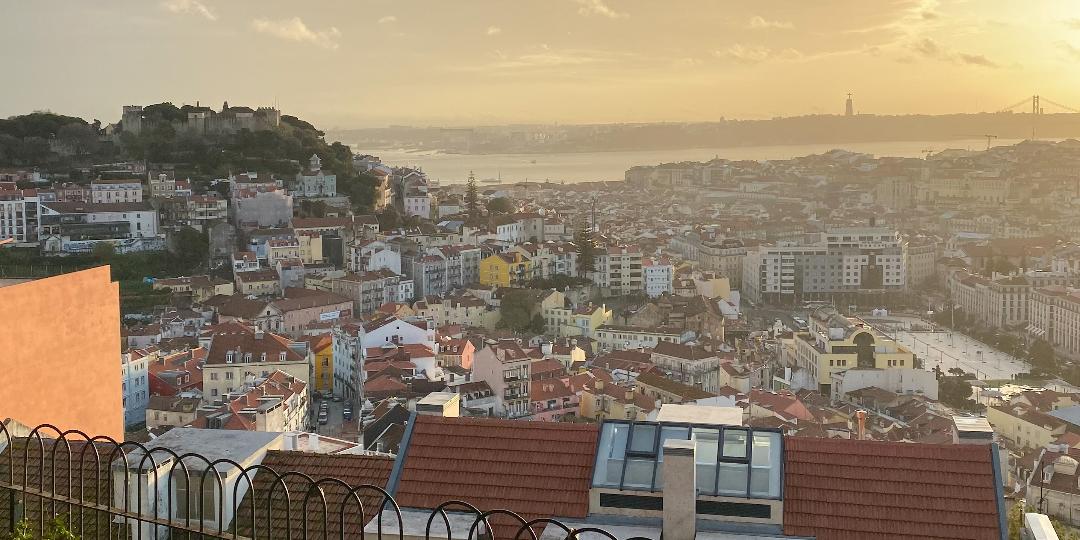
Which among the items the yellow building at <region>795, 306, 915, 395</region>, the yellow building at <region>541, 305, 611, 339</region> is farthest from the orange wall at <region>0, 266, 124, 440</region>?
the yellow building at <region>541, 305, 611, 339</region>

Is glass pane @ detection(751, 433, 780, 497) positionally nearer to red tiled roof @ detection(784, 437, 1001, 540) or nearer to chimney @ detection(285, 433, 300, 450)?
red tiled roof @ detection(784, 437, 1001, 540)

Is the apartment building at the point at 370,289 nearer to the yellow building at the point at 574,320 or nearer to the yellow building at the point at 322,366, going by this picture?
the yellow building at the point at 574,320

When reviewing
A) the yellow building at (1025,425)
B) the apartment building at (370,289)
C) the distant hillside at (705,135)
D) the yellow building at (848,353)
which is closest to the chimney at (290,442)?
the yellow building at (1025,425)

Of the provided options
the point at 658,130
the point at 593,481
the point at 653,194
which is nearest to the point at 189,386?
the point at 593,481

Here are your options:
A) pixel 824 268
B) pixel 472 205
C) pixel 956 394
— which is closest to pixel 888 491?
pixel 956 394

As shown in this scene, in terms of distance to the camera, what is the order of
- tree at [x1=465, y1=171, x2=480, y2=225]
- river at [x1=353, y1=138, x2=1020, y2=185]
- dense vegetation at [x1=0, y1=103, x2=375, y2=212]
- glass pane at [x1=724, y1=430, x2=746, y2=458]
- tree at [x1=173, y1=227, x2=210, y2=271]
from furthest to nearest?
river at [x1=353, y1=138, x2=1020, y2=185]
tree at [x1=465, y1=171, x2=480, y2=225]
dense vegetation at [x1=0, y1=103, x2=375, y2=212]
tree at [x1=173, y1=227, x2=210, y2=271]
glass pane at [x1=724, y1=430, x2=746, y2=458]
